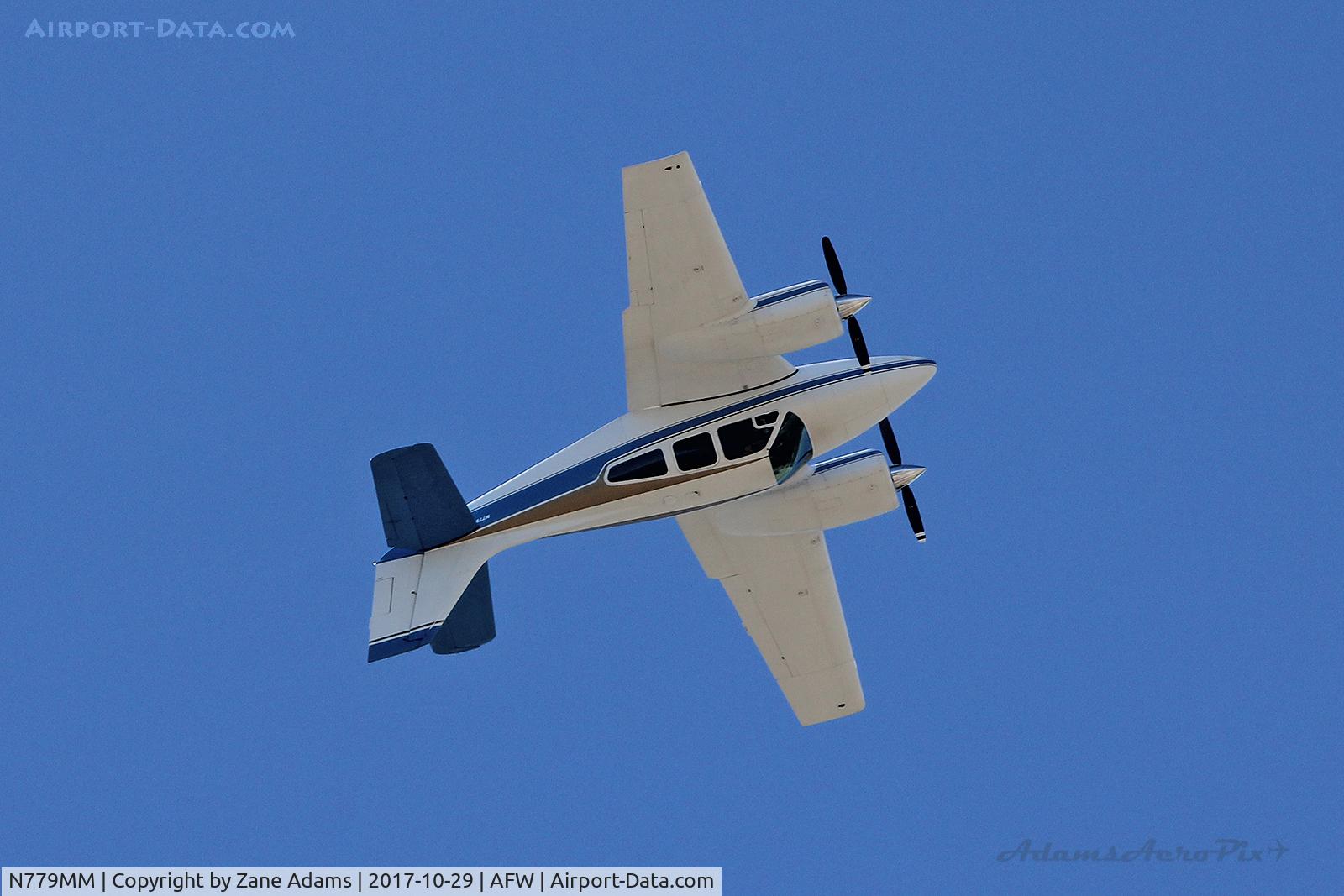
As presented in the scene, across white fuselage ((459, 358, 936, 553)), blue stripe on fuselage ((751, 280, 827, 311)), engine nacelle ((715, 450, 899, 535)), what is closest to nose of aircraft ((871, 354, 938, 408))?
white fuselage ((459, 358, 936, 553))

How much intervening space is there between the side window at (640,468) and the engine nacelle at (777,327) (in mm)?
2209

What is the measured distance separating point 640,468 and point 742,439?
6.59 feet

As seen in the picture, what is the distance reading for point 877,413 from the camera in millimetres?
34250

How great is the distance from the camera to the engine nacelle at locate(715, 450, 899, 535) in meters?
34.6

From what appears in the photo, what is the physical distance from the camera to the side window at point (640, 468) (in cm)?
3384

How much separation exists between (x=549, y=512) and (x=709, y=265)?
18.6ft

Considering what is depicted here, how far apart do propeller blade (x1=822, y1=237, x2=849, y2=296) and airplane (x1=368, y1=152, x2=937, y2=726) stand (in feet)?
0.10

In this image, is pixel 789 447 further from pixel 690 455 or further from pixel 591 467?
pixel 591 467

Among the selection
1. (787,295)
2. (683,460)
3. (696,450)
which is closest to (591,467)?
(683,460)

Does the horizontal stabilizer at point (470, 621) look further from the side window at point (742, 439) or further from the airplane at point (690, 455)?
the side window at point (742, 439)

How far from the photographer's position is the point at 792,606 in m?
36.5

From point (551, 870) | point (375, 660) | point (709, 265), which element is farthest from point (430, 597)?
point (709, 265)

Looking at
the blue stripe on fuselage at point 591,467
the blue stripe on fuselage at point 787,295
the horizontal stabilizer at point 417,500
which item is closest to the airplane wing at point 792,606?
the blue stripe on fuselage at point 591,467

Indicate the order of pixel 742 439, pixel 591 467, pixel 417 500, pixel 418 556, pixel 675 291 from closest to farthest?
pixel 675 291, pixel 417 500, pixel 418 556, pixel 742 439, pixel 591 467
